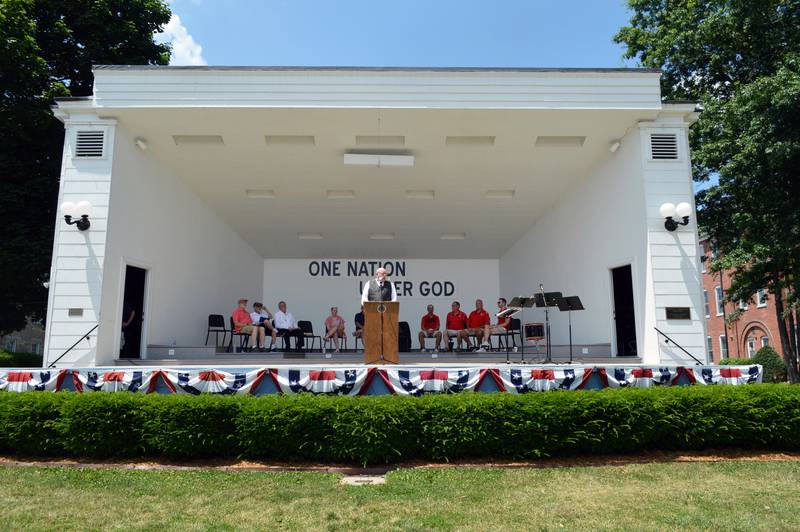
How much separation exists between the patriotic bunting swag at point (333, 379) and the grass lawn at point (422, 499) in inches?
68.4

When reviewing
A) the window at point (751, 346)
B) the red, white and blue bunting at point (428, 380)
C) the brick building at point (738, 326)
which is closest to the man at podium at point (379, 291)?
the red, white and blue bunting at point (428, 380)

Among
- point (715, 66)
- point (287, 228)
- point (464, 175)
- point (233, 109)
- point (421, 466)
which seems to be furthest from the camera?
point (715, 66)

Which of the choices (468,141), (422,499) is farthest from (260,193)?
(422,499)

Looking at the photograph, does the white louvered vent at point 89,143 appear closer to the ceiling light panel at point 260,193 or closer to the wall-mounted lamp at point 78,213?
the wall-mounted lamp at point 78,213

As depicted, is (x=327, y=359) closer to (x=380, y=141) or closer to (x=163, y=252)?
(x=163, y=252)

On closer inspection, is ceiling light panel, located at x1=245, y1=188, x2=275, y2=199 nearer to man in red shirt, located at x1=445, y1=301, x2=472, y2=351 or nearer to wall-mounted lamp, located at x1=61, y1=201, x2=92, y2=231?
wall-mounted lamp, located at x1=61, y1=201, x2=92, y2=231

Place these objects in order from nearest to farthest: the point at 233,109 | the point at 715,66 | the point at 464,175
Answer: the point at 233,109 → the point at 464,175 → the point at 715,66

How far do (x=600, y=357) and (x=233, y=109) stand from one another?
24.7ft

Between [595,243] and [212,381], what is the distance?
7528 mm

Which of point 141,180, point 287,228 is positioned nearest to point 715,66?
point 287,228

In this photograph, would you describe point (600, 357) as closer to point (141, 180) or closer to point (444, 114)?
point (444, 114)

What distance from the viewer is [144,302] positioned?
32.4ft

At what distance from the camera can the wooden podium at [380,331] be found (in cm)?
754

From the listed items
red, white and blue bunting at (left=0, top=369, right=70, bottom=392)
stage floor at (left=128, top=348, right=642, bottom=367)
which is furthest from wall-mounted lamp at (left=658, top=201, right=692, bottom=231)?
red, white and blue bunting at (left=0, top=369, right=70, bottom=392)
